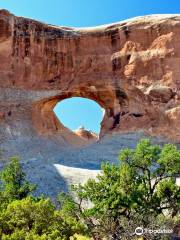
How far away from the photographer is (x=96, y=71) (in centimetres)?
4816

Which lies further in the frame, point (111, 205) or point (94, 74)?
point (94, 74)

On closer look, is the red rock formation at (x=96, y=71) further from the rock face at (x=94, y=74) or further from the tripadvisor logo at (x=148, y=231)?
the tripadvisor logo at (x=148, y=231)

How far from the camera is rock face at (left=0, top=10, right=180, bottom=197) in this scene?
45562 mm

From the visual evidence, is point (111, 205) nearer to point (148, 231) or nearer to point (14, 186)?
point (148, 231)

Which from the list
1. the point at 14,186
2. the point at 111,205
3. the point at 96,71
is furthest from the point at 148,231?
the point at 96,71

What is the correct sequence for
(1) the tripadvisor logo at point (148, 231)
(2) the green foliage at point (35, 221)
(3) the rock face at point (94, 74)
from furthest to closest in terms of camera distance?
(3) the rock face at point (94, 74)
(1) the tripadvisor logo at point (148, 231)
(2) the green foliage at point (35, 221)

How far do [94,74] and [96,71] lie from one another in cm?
39

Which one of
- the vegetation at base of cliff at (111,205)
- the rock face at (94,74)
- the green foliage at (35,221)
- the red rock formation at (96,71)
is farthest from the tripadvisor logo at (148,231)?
the red rock formation at (96,71)

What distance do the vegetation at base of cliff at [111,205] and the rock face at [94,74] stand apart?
56.0ft

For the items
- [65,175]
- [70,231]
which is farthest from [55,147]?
[70,231]

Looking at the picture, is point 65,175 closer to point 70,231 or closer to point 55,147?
point 55,147

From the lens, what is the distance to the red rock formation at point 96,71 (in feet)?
150

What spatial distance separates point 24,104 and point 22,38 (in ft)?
21.9

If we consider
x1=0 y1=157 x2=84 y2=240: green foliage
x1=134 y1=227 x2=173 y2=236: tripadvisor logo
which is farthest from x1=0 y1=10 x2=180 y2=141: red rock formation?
x1=0 y1=157 x2=84 y2=240: green foliage
